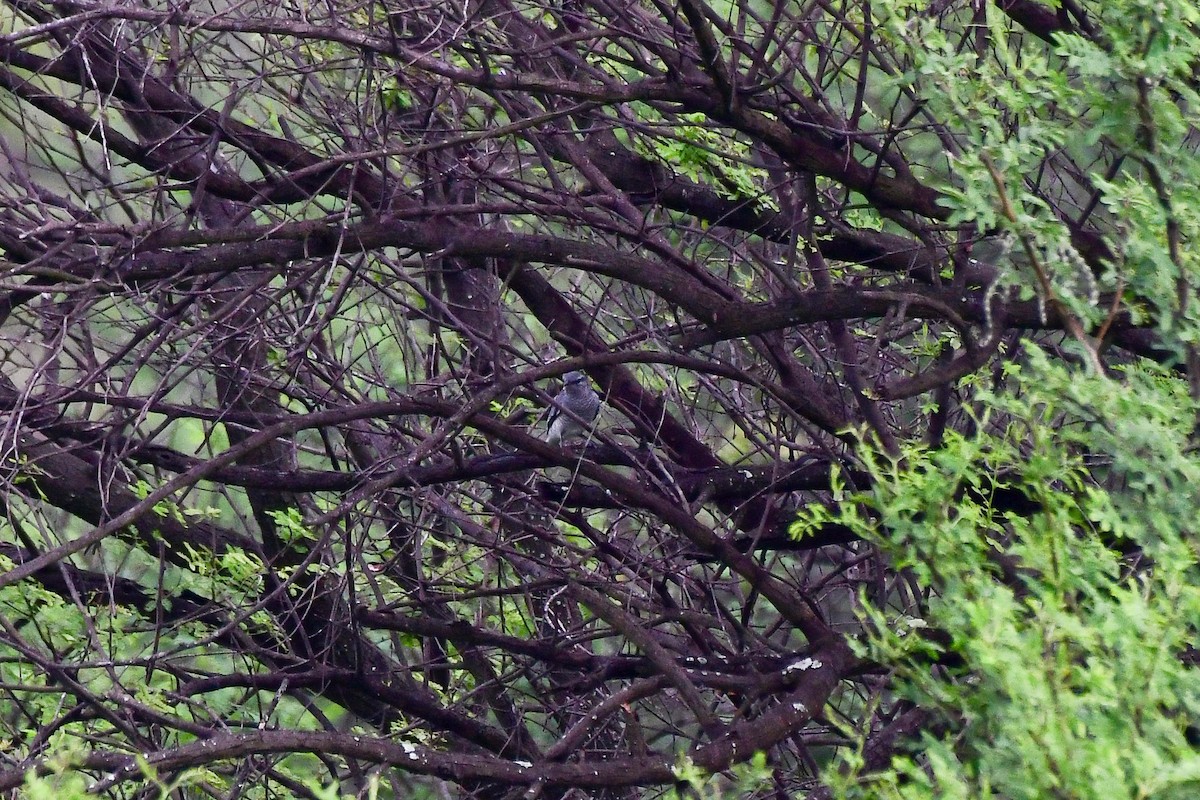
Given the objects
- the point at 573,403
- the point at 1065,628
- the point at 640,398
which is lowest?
the point at 1065,628

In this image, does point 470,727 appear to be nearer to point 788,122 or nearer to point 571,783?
point 571,783

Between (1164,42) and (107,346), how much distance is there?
4858 millimetres

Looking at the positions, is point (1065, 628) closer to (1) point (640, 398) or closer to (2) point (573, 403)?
(1) point (640, 398)

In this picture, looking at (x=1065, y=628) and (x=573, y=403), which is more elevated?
(x=573, y=403)

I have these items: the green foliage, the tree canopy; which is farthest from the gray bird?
the green foliage

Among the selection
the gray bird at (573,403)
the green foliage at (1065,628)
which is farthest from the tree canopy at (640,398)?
the gray bird at (573,403)

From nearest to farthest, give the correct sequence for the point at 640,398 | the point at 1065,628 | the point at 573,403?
the point at 1065,628
the point at 640,398
the point at 573,403

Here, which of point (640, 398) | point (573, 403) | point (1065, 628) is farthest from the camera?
point (573, 403)

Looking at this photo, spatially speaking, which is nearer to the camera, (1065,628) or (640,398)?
(1065,628)

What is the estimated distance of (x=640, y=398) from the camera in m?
4.86

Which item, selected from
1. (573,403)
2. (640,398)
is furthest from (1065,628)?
(573,403)

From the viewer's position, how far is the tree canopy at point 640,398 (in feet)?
7.34

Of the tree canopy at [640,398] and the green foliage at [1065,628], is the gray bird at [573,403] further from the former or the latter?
the green foliage at [1065,628]

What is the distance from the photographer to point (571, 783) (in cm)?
331
